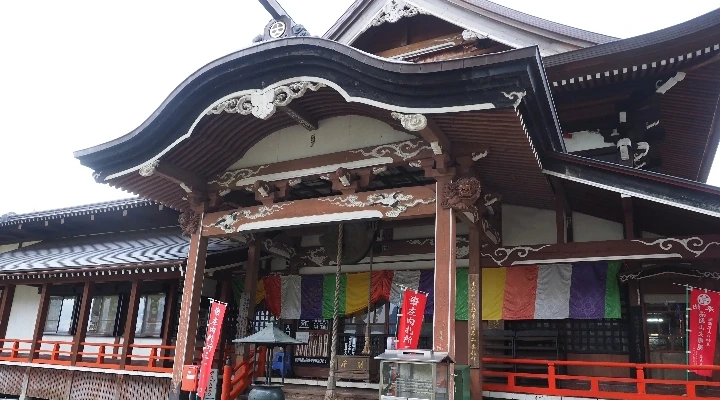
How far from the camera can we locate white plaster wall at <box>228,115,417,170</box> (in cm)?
846

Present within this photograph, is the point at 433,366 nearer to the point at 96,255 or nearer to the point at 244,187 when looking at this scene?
the point at 244,187

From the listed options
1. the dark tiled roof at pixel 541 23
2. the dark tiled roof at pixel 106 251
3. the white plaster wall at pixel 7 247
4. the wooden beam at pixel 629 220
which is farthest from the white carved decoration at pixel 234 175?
the white plaster wall at pixel 7 247

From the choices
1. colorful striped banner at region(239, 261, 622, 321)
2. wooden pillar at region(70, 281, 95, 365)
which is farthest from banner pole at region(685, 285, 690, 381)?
wooden pillar at region(70, 281, 95, 365)

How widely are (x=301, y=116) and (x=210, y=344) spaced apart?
13.8ft

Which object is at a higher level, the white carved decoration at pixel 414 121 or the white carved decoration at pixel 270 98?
the white carved decoration at pixel 270 98

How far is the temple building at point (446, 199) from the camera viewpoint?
24.0 ft

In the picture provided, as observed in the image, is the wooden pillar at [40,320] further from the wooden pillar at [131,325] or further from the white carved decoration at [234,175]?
the white carved decoration at [234,175]

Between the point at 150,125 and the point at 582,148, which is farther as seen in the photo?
the point at 582,148

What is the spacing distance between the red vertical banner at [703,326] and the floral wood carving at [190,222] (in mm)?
7915

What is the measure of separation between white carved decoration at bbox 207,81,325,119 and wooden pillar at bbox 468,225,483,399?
333 cm

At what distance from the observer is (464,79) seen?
21.3 feet

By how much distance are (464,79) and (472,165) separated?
162cm

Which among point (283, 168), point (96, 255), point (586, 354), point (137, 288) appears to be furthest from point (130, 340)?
point (586, 354)

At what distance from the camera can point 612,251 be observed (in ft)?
28.1
